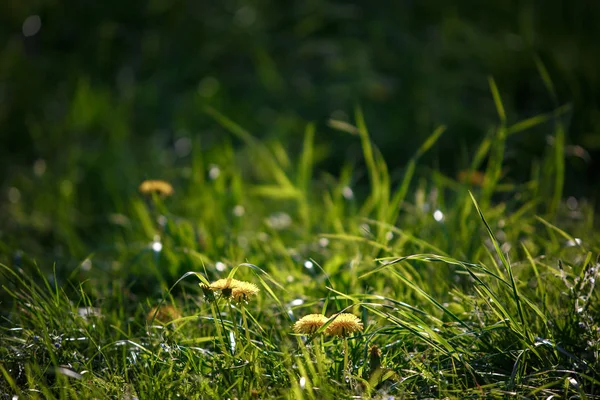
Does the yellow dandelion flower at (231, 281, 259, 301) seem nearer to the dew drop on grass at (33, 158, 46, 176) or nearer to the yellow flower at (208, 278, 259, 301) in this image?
the yellow flower at (208, 278, 259, 301)

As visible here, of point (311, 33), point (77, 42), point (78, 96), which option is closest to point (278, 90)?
point (311, 33)

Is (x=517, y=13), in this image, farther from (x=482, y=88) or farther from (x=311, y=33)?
(x=311, y=33)

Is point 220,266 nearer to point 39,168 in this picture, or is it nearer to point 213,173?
point 213,173

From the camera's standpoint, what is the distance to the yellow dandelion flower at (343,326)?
4.28 feet

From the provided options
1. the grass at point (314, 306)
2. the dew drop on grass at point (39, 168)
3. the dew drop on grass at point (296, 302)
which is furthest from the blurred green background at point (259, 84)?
the dew drop on grass at point (296, 302)

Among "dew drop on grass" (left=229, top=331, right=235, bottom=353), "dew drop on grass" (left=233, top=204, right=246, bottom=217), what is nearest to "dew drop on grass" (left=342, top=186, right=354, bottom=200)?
"dew drop on grass" (left=233, top=204, right=246, bottom=217)

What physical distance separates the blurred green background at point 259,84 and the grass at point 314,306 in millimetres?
515

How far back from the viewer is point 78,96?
330cm

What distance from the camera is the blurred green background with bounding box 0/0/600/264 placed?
291 centimetres

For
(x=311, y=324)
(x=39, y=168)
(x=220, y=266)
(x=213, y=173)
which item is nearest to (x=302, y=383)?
(x=311, y=324)

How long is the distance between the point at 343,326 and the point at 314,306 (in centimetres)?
44

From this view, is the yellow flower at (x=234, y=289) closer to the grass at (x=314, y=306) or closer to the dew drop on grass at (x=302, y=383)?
the grass at (x=314, y=306)

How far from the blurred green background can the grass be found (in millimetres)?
515

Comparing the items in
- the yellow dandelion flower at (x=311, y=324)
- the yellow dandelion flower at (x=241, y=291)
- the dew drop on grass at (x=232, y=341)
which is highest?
the yellow dandelion flower at (x=241, y=291)
